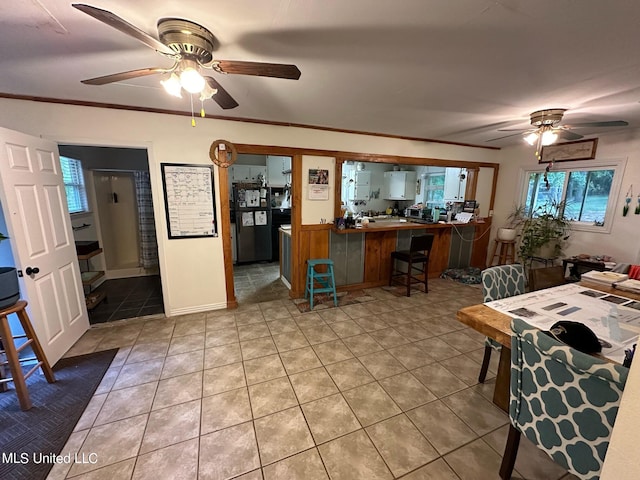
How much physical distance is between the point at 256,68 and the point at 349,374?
88.6 inches

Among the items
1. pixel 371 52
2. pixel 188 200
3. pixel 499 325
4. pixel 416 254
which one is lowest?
pixel 416 254

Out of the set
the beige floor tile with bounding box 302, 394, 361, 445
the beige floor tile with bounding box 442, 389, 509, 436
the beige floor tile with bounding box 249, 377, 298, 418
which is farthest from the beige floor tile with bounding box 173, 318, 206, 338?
the beige floor tile with bounding box 442, 389, 509, 436

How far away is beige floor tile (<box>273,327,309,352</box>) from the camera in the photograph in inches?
99.0

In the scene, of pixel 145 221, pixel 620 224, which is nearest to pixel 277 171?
pixel 145 221

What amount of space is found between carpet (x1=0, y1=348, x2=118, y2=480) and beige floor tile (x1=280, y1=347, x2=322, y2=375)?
145 centimetres

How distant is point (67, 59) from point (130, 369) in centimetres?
234

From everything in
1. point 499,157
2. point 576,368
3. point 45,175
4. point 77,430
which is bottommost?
point 77,430

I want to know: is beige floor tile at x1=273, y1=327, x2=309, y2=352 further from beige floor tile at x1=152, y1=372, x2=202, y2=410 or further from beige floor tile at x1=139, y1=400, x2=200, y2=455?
beige floor tile at x1=139, y1=400, x2=200, y2=455

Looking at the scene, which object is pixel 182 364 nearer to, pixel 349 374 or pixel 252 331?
pixel 252 331

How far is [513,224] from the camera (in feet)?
15.3

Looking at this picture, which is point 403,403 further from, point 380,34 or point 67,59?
point 67,59

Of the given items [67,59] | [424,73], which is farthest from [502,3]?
[67,59]

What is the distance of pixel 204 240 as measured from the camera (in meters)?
3.09

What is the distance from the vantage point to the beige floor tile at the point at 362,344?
246 cm
